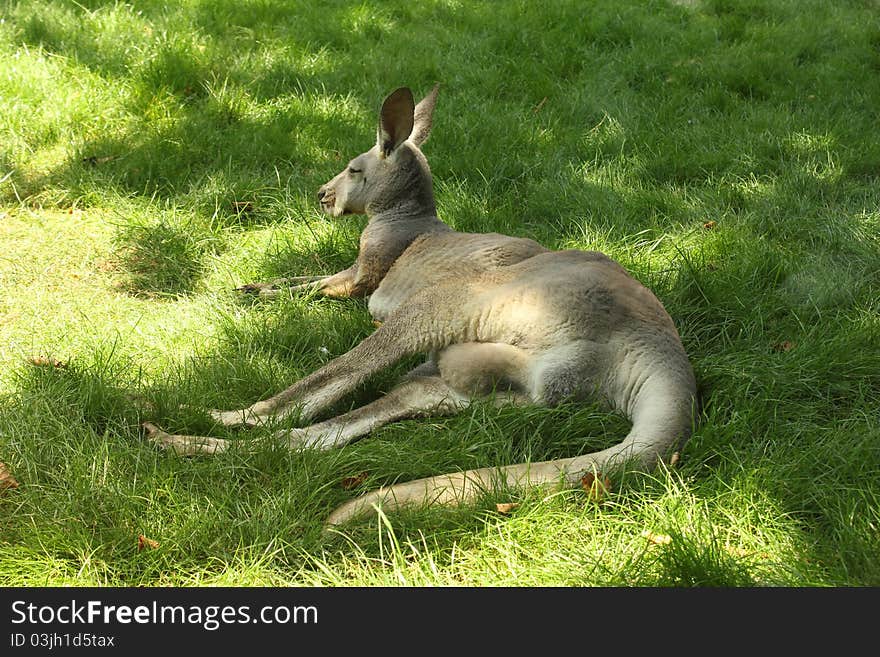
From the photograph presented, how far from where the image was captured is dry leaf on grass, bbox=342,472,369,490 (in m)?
3.20

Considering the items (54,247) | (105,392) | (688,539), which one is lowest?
(54,247)

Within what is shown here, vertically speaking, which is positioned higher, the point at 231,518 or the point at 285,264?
the point at 231,518

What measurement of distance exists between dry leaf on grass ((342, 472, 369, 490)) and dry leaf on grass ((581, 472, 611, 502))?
2.65 ft

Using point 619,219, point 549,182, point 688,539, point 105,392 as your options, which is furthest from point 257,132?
point 688,539

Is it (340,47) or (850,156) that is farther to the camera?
(340,47)

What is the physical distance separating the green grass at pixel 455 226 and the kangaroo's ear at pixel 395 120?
0.75 m

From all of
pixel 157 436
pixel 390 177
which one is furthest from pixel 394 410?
pixel 390 177

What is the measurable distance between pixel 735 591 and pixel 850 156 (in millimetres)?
4561

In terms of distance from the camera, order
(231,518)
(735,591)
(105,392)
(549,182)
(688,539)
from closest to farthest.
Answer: (735,591)
(688,539)
(231,518)
(105,392)
(549,182)

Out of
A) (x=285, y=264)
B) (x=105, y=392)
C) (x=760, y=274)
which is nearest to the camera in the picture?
(x=105, y=392)

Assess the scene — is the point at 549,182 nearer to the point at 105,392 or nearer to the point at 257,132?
the point at 257,132

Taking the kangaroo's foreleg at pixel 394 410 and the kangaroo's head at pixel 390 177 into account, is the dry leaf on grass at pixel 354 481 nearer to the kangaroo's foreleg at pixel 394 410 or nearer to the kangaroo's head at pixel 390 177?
the kangaroo's foreleg at pixel 394 410

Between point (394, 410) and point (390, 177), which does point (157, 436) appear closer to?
point (394, 410)

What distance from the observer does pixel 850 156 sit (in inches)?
239
